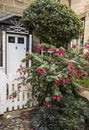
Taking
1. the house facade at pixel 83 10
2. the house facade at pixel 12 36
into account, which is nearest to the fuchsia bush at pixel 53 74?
the house facade at pixel 12 36

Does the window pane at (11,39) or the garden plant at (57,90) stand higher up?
the window pane at (11,39)

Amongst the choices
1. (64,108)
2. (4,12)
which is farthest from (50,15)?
(64,108)

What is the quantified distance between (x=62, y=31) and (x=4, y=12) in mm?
2662

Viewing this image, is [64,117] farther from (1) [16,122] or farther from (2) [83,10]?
(2) [83,10]

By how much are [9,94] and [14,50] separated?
3.11m

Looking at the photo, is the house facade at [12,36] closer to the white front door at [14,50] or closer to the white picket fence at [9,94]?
the white front door at [14,50]

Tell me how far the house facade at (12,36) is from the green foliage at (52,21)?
2.98 ft

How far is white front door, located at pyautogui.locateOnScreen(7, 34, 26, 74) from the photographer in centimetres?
696

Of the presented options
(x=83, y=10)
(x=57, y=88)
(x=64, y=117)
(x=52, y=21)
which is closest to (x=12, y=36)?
(x=52, y=21)

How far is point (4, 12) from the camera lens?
709 centimetres

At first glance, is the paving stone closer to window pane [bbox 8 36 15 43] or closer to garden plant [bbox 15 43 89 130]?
garden plant [bbox 15 43 89 130]

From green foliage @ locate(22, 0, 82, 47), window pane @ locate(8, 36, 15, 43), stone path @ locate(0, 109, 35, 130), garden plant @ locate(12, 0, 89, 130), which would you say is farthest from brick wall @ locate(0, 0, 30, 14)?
stone path @ locate(0, 109, 35, 130)

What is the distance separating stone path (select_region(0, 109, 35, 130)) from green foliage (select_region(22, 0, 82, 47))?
258 cm

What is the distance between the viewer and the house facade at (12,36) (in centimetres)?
670
